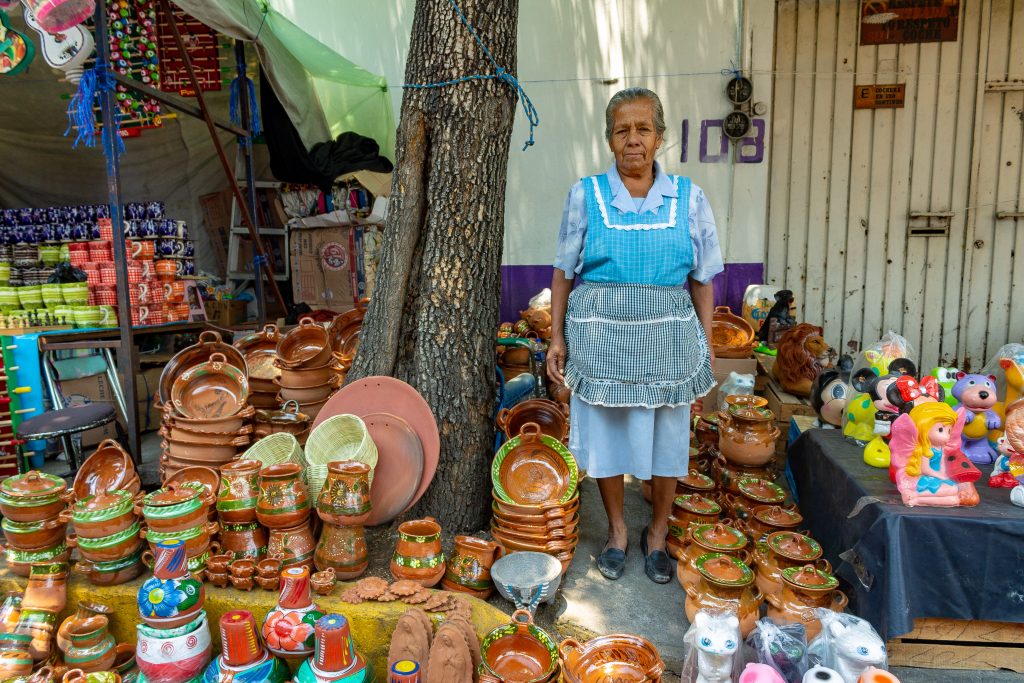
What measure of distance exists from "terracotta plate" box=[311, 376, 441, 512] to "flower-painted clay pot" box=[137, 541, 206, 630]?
0.75 metres

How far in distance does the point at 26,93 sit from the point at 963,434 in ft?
26.7

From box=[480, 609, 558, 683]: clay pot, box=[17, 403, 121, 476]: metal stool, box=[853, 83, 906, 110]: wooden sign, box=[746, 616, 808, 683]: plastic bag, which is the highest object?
box=[853, 83, 906, 110]: wooden sign

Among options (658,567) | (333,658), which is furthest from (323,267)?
(333,658)

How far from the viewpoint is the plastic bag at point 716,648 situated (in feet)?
5.87

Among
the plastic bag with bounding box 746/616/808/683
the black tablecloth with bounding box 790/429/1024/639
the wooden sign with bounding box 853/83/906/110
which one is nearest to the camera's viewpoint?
the plastic bag with bounding box 746/616/808/683

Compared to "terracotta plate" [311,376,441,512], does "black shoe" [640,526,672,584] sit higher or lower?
lower

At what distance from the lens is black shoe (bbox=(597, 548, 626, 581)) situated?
2686 millimetres

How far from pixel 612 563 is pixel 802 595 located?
0.75 m

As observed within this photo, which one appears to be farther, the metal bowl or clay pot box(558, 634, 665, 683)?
the metal bowl

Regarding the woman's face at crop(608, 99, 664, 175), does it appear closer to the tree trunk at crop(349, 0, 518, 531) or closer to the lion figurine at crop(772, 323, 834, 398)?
the tree trunk at crop(349, 0, 518, 531)

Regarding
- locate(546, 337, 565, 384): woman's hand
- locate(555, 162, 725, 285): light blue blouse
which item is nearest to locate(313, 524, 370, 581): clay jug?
locate(546, 337, 565, 384): woman's hand

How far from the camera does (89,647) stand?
223 centimetres

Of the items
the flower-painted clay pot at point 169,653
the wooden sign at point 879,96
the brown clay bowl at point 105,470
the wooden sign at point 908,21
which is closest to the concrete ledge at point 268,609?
the flower-painted clay pot at point 169,653

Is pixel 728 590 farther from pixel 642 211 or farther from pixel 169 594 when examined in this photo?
pixel 169 594
